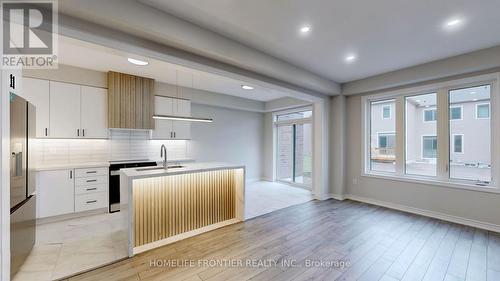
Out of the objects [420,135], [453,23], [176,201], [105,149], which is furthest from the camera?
[105,149]

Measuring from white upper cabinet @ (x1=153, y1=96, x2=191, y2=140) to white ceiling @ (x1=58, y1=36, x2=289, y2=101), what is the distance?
46 centimetres

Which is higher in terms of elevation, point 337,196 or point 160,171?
point 160,171

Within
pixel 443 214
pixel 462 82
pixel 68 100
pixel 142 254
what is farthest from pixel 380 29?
pixel 68 100

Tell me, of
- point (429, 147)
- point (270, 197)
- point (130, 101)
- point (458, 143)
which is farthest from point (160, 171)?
point (458, 143)

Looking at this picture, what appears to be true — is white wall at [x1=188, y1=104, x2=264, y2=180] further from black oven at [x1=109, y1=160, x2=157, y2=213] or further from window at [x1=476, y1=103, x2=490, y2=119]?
window at [x1=476, y1=103, x2=490, y2=119]

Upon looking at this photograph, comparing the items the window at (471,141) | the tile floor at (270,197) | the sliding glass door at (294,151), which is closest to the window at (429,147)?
the window at (471,141)

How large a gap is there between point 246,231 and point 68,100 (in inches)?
160

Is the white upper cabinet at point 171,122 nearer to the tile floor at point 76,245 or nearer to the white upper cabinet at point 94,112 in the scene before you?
the white upper cabinet at point 94,112

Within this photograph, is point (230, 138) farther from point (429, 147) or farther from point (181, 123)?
point (429, 147)

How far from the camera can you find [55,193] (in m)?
3.65

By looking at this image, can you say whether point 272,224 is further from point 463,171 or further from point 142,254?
point 463,171

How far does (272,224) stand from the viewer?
361 cm

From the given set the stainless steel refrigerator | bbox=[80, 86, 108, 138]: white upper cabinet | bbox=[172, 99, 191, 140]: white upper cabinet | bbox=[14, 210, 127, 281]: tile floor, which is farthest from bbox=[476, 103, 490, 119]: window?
bbox=[80, 86, 108, 138]: white upper cabinet

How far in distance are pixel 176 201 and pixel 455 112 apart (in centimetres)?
516
